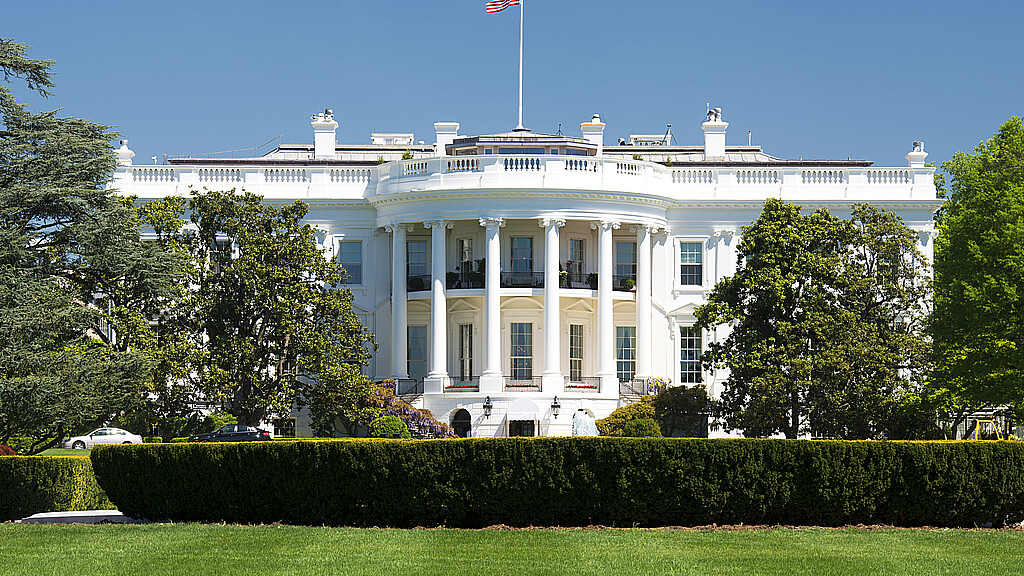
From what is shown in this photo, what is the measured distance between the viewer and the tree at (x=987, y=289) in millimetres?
34562

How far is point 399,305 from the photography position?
5531 cm

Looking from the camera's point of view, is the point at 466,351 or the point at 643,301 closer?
the point at 643,301

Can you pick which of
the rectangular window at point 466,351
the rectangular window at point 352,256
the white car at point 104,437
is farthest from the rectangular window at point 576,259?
the white car at point 104,437

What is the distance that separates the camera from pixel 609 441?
24469 millimetres

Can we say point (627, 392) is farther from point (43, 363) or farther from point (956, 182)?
point (43, 363)

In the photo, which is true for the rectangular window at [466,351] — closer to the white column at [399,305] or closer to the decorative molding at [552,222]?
the white column at [399,305]

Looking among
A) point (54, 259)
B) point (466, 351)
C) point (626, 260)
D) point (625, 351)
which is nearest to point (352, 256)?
point (466, 351)

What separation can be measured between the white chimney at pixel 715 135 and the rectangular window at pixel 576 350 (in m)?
16.1

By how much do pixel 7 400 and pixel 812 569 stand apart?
1562 centimetres

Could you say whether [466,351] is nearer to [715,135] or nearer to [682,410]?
[682,410]

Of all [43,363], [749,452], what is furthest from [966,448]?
[43,363]

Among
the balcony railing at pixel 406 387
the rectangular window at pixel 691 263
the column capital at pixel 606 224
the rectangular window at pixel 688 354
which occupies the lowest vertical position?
the balcony railing at pixel 406 387

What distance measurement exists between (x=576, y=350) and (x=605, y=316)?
3.27 meters

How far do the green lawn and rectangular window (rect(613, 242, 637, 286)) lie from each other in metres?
33.5
